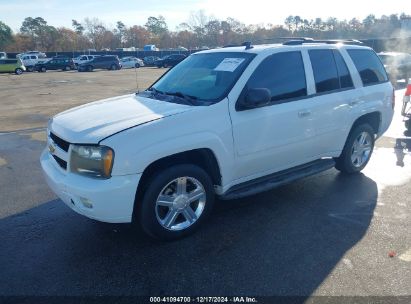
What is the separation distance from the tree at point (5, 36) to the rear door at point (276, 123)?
10085 cm

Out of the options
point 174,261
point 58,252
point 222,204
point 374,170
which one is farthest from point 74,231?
point 374,170

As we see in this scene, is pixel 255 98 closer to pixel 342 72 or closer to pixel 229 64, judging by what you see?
pixel 229 64

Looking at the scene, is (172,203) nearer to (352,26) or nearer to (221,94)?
(221,94)

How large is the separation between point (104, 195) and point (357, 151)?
13.0 ft

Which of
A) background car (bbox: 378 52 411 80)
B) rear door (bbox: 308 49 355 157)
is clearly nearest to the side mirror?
rear door (bbox: 308 49 355 157)

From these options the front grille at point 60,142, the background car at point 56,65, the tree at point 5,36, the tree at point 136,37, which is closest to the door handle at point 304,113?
the front grille at point 60,142

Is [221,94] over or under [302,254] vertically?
over

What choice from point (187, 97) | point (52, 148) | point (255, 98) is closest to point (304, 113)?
point (255, 98)

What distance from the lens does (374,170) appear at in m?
5.70

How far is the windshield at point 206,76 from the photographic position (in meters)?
3.81

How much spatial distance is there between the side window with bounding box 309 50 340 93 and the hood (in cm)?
187

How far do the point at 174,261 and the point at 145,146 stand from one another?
1.09m

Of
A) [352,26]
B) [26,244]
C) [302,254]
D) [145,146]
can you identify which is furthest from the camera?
[352,26]

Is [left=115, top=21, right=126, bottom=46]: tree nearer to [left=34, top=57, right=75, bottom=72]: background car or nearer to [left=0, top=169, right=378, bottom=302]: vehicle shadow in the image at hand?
[left=34, top=57, right=75, bottom=72]: background car
